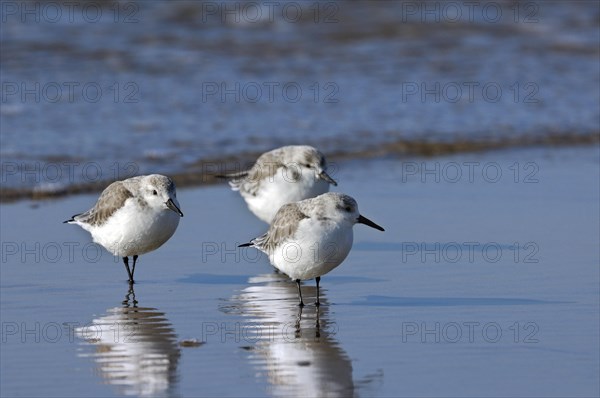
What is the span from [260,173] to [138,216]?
1.79 metres

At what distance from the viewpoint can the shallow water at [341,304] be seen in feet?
19.7

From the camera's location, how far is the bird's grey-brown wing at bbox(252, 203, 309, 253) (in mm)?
7320

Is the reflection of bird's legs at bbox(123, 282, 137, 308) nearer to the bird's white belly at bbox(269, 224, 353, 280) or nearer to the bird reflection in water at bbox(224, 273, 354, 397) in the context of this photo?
the bird reflection in water at bbox(224, 273, 354, 397)

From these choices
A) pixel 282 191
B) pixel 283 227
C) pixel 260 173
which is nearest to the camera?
pixel 283 227

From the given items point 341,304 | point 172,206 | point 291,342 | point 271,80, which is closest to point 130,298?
point 172,206

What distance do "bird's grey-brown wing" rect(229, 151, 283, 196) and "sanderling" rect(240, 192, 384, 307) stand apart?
6.44 feet

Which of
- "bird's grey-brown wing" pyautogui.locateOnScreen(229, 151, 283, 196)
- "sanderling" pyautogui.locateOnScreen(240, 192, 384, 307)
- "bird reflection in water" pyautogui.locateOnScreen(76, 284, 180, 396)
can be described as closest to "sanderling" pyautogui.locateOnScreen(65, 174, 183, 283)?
"bird reflection in water" pyautogui.locateOnScreen(76, 284, 180, 396)

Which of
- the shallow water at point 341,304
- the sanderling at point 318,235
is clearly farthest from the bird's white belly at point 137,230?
the sanderling at point 318,235

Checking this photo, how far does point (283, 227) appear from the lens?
742 centimetres

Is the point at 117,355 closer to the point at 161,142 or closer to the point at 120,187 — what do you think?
the point at 120,187

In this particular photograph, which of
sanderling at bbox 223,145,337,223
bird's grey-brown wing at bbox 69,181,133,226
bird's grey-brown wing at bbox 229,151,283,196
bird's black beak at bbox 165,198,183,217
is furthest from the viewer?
bird's grey-brown wing at bbox 229,151,283,196

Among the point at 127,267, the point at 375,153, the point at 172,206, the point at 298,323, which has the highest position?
the point at 172,206

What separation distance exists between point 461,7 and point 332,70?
16.6 ft

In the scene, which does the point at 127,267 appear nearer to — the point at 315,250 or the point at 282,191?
the point at 282,191
